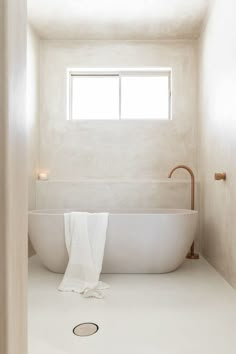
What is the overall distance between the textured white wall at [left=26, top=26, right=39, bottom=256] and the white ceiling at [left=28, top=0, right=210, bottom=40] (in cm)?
23

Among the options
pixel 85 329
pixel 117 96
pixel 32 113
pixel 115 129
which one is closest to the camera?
pixel 85 329

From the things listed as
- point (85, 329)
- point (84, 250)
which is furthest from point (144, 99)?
point (85, 329)

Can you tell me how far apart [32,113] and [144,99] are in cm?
137

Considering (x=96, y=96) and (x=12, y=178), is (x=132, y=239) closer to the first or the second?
(x=96, y=96)

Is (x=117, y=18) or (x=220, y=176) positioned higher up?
(x=117, y=18)

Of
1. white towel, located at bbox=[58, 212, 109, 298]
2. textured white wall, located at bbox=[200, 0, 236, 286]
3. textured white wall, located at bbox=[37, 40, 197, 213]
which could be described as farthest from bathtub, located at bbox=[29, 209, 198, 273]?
textured white wall, located at bbox=[37, 40, 197, 213]

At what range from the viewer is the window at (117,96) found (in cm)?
383

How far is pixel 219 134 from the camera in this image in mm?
2775

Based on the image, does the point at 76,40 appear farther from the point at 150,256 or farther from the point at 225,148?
the point at 150,256

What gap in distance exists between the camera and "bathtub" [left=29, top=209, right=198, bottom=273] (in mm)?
2625

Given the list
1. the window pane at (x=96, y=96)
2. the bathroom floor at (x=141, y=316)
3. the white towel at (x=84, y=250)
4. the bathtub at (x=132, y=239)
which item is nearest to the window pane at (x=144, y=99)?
the window pane at (x=96, y=96)

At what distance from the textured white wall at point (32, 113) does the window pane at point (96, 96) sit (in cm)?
50

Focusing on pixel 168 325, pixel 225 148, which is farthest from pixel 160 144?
pixel 168 325

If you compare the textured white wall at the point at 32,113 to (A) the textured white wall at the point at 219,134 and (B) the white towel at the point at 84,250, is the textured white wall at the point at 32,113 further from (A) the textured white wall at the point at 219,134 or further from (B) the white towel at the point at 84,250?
(A) the textured white wall at the point at 219,134
